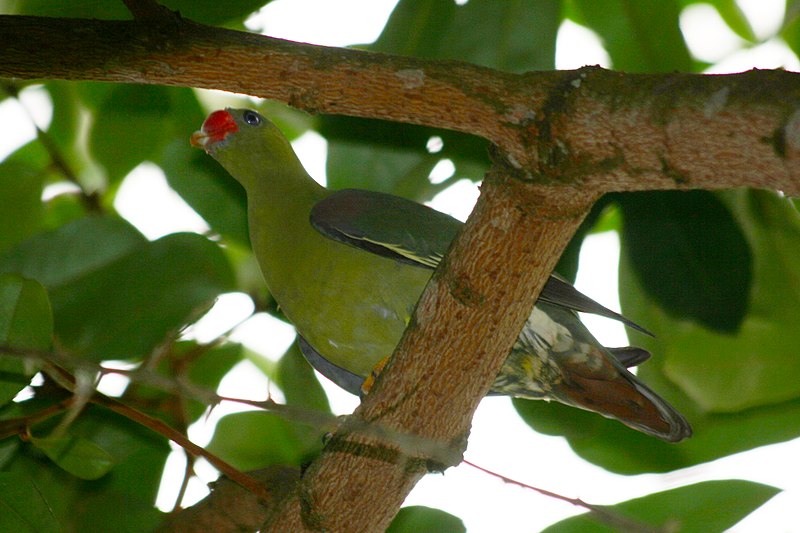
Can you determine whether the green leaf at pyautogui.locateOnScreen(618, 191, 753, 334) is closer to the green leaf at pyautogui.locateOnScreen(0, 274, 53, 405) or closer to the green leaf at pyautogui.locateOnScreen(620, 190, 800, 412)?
the green leaf at pyautogui.locateOnScreen(620, 190, 800, 412)

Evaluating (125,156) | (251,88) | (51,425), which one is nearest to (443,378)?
(251,88)

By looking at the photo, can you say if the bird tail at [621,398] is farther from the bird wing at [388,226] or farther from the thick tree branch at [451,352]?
the thick tree branch at [451,352]

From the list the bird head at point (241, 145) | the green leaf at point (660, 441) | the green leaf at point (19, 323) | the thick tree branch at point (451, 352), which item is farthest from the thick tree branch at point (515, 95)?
the green leaf at point (660, 441)

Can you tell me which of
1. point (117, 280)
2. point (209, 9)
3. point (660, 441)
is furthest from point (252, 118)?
point (660, 441)

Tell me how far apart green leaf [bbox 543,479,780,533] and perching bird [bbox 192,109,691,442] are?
164 mm

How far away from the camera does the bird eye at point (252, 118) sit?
3.14 meters

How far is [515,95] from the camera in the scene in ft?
5.78

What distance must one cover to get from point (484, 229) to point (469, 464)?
1.68 ft

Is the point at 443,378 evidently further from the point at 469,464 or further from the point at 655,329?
the point at 655,329

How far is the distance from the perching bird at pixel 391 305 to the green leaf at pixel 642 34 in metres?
0.72

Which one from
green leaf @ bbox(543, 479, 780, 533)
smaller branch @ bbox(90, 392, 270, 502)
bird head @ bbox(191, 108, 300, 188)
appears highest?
bird head @ bbox(191, 108, 300, 188)

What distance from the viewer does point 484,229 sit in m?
1.90

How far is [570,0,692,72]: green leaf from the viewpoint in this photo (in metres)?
2.68

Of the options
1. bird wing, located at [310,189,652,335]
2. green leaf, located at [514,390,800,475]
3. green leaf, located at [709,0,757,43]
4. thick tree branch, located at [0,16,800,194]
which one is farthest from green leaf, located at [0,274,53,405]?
green leaf, located at [709,0,757,43]
